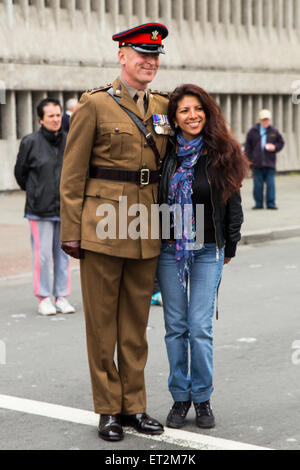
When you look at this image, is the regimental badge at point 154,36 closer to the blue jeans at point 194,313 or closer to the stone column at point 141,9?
the blue jeans at point 194,313

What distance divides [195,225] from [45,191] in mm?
3658

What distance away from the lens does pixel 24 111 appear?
2027cm

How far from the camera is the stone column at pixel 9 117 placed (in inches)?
780

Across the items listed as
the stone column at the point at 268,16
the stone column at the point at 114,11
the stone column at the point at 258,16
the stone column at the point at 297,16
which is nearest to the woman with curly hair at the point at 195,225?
the stone column at the point at 114,11

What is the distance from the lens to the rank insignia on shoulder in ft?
16.3

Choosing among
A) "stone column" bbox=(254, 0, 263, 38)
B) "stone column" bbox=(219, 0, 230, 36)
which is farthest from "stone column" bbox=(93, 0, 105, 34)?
"stone column" bbox=(254, 0, 263, 38)

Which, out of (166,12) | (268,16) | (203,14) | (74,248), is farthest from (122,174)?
(268,16)

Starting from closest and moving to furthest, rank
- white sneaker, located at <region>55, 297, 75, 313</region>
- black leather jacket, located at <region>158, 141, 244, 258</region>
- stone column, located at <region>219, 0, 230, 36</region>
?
black leather jacket, located at <region>158, 141, 244, 258</region>, white sneaker, located at <region>55, 297, 75, 313</region>, stone column, located at <region>219, 0, 230, 36</region>

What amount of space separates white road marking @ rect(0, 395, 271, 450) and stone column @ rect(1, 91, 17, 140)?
14.6m

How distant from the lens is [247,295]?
30.6 feet

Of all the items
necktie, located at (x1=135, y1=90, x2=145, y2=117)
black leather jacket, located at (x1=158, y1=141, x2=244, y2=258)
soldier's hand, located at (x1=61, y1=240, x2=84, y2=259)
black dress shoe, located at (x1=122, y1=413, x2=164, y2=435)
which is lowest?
black dress shoe, located at (x1=122, y1=413, x2=164, y2=435)

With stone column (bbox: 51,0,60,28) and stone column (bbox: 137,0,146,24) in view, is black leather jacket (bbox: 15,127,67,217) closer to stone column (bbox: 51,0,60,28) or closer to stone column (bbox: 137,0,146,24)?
stone column (bbox: 51,0,60,28)
